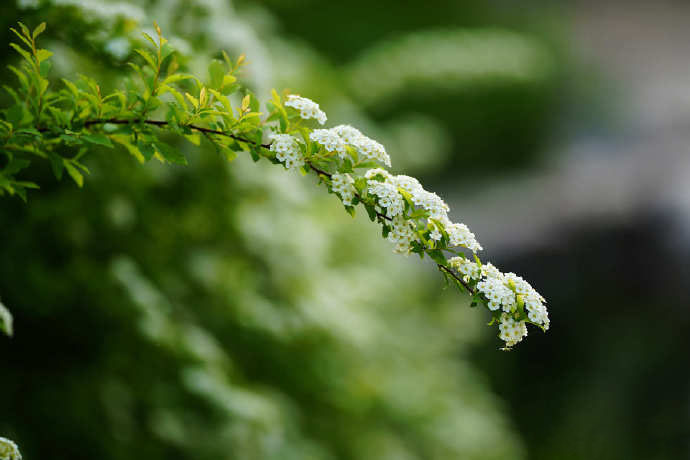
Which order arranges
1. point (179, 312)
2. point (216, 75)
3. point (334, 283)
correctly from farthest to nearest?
point (334, 283) < point (179, 312) < point (216, 75)

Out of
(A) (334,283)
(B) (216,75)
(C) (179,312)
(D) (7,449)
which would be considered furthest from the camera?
(A) (334,283)

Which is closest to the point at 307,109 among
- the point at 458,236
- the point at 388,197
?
the point at 388,197

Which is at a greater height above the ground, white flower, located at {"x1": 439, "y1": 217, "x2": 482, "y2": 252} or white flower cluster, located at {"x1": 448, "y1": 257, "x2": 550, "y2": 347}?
white flower, located at {"x1": 439, "y1": 217, "x2": 482, "y2": 252}

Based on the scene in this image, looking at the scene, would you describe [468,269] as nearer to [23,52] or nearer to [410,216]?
[410,216]

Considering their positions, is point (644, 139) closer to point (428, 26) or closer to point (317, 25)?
point (428, 26)

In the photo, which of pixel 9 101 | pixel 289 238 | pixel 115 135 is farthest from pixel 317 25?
pixel 115 135

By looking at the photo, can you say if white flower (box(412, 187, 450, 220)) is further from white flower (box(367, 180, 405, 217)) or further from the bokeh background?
the bokeh background

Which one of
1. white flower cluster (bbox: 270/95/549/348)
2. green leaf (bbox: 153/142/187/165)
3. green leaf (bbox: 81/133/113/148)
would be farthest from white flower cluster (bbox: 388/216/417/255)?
green leaf (bbox: 81/133/113/148)
